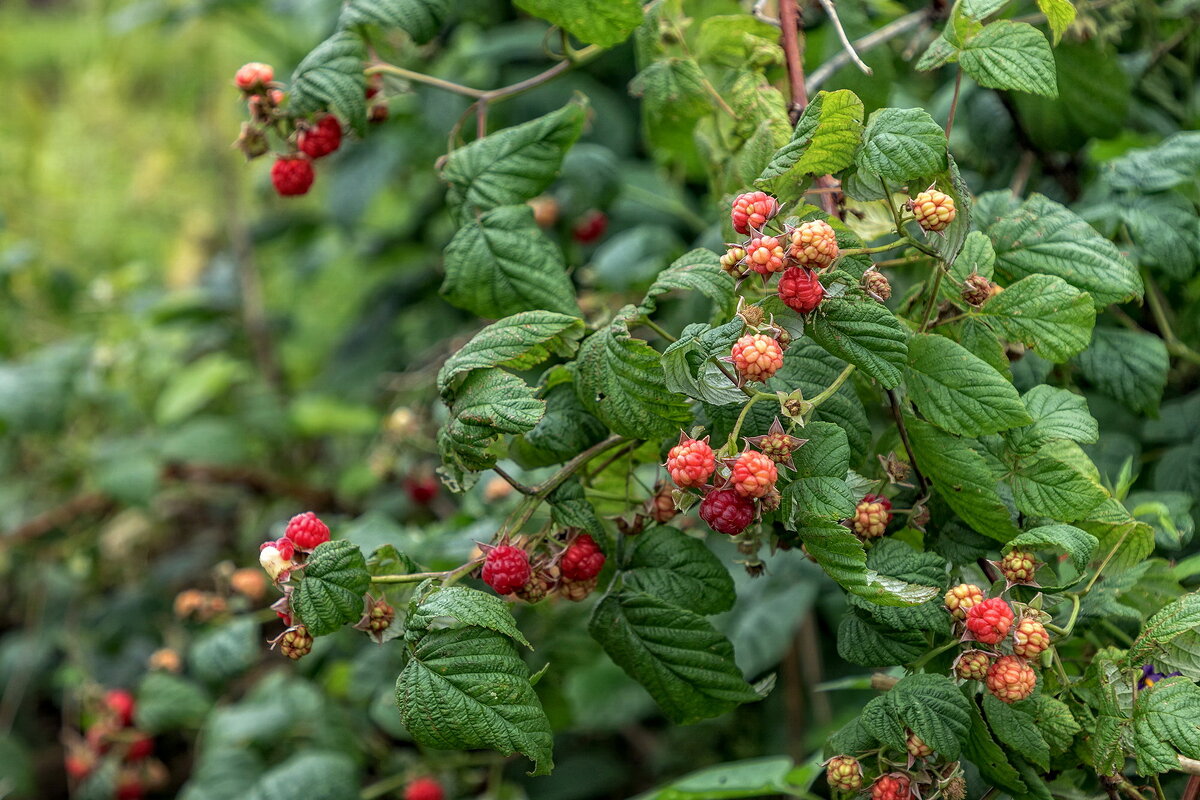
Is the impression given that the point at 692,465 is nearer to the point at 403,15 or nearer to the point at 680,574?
the point at 680,574

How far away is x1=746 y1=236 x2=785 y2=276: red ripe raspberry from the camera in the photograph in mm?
601

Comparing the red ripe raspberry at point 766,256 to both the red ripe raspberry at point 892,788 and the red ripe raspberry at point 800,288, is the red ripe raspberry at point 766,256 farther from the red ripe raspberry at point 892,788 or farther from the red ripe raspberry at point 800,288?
the red ripe raspberry at point 892,788

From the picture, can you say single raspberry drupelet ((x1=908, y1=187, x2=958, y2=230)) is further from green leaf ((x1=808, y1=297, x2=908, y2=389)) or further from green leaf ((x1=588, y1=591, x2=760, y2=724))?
green leaf ((x1=588, y1=591, x2=760, y2=724))

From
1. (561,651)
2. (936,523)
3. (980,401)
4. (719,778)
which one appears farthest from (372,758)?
(980,401)

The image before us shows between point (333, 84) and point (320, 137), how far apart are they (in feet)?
0.17

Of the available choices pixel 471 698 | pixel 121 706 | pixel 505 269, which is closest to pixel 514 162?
pixel 505 269

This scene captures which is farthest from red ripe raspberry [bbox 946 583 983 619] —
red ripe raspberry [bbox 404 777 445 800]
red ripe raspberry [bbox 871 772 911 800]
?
red ripe raspberry [bbox 404 777 445 800]

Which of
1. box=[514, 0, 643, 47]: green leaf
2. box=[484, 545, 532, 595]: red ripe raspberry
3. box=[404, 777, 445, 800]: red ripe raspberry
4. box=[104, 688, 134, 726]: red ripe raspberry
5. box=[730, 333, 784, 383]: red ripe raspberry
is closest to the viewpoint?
box=[730, 333, 784, 383]: red ripe raspberry

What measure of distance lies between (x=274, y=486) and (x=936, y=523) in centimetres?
134

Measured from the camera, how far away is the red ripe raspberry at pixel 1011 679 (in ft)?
2.03

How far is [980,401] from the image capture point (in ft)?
2.12

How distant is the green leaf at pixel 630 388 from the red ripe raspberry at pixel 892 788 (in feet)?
0.87

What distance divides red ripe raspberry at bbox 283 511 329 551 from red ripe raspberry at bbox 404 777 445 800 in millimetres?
688

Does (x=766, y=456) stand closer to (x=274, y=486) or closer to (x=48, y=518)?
(x=274, y=486)
